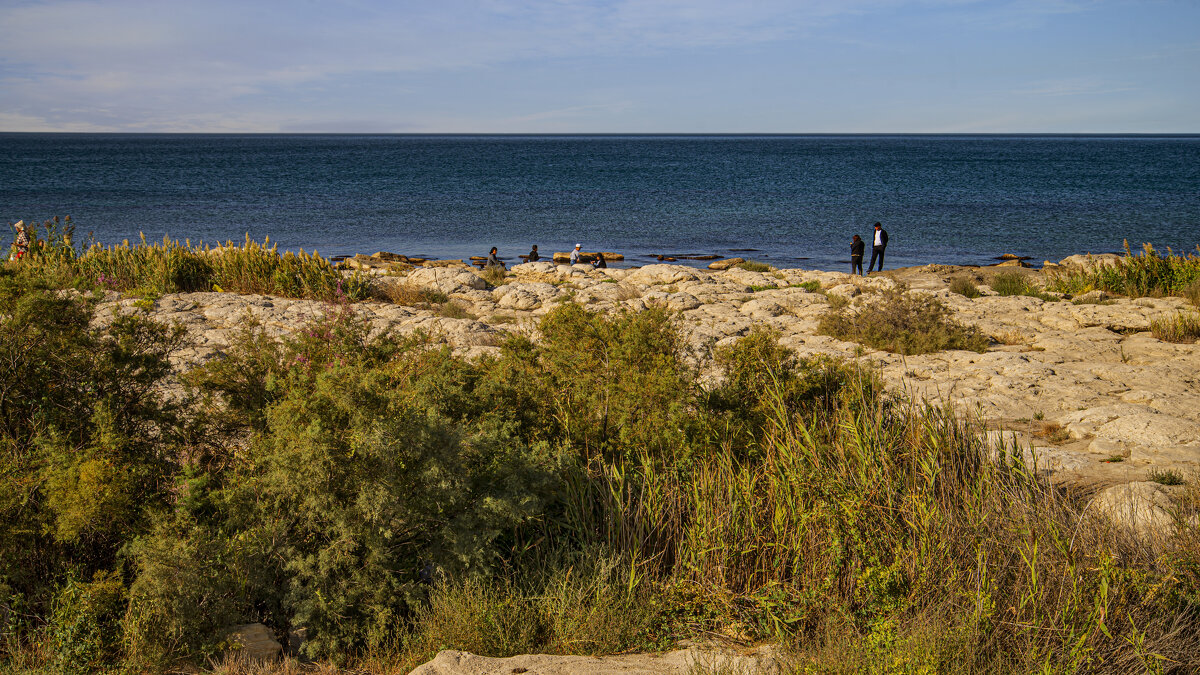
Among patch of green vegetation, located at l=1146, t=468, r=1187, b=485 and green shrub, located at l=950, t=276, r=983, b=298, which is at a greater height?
green shrub, located at l=950, t=276, r=983, b=298

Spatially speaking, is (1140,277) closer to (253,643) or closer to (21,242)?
(253,643)

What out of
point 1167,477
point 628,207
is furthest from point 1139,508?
point 628,207

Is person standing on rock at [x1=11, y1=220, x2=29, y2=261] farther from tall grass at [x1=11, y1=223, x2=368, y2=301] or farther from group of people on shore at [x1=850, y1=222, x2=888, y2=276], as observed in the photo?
group of people on shore at [x1=850, y1=222, x2=888, y2=276]

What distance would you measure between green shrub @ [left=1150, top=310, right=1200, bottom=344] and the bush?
98.0 inches

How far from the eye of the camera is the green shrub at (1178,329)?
10500 millimetres

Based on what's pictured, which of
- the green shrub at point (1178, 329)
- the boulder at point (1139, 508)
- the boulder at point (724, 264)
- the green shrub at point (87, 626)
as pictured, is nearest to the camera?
the green shrub at point (87, 626)

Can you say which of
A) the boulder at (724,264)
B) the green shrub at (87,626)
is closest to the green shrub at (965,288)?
the boulder at (724,264)

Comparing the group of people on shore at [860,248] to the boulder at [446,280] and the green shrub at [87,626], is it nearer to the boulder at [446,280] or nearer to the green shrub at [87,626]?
the boulder at [446,280]

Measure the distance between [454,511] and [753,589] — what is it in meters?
1.82

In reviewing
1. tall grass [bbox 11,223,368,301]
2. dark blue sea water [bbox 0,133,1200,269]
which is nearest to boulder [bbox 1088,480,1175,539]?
tall grass [bbox 11,223,368,301]

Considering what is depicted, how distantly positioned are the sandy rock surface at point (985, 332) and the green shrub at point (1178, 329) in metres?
0.18

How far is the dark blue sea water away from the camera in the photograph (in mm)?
33406

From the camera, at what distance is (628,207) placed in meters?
47.4

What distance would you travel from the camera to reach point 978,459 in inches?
209
